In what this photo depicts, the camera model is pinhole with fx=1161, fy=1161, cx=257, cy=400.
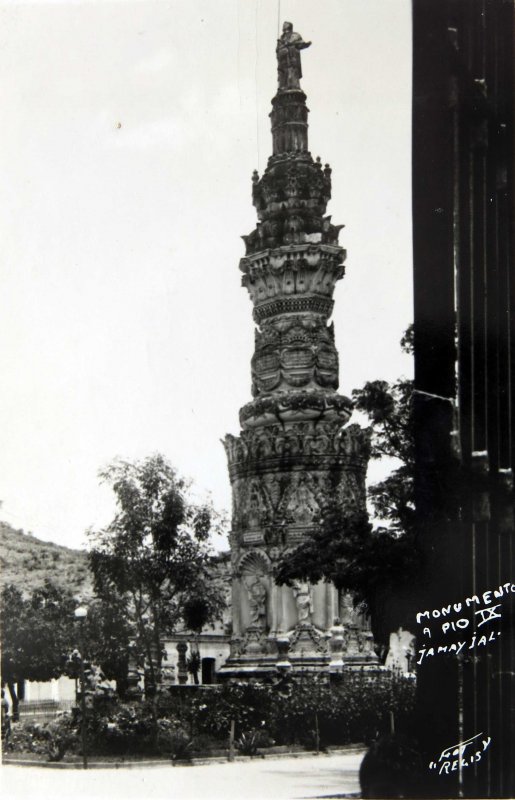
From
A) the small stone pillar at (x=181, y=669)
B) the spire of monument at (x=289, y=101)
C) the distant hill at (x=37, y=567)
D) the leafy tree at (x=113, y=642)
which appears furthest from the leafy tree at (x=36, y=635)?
the spire of monument at (x=289, y=101)

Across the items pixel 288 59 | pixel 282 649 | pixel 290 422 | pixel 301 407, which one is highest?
pixel 288 59

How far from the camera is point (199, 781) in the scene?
17781 mm

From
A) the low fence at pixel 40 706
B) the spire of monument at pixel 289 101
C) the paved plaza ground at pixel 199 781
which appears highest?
the spire of monument at pixel 289 101

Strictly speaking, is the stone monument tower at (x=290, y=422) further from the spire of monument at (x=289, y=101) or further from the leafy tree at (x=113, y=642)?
the leafy tree at (x=113, y=642)

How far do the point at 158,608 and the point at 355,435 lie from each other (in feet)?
24.2

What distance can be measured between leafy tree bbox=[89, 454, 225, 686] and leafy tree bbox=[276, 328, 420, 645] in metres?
7.39

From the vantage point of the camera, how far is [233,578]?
110ft

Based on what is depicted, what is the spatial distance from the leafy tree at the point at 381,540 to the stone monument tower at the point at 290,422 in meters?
9.13

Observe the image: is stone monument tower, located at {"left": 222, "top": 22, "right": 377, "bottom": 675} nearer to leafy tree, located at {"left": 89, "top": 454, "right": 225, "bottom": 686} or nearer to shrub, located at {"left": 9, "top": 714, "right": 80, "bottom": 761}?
leafy tree, located at {"left": 89, "top": 454, "right": 225, "bottom": 686}

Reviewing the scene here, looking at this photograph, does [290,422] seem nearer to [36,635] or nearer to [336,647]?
[336,647]

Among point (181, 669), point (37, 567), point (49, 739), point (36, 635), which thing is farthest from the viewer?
point (37, 567)

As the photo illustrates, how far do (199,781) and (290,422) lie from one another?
53.6 feet

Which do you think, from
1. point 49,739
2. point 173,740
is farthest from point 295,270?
point 49,739

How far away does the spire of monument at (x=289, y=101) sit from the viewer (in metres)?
34.5
